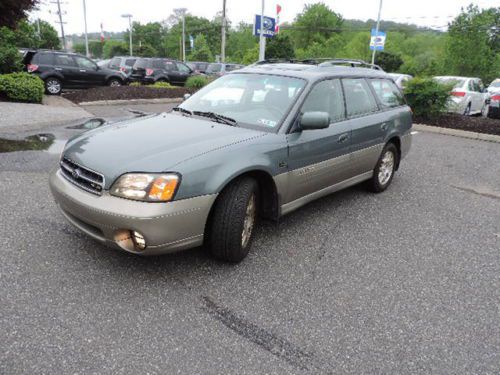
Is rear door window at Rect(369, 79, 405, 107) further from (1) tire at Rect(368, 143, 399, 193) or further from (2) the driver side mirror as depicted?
(2) the driver side mirror

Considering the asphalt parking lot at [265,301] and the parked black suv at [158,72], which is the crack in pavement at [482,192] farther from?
the parked black suv at [158,72]

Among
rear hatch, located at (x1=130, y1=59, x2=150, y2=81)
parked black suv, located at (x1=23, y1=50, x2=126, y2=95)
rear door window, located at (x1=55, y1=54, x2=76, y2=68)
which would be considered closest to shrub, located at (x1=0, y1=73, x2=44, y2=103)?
parked black suv, located at (x1=23, y1=50, x2=126, y2=95)

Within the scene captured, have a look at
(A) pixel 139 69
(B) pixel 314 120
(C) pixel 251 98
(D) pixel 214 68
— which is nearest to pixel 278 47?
(D) pixel 214 68

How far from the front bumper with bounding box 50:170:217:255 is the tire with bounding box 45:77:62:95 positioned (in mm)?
12821

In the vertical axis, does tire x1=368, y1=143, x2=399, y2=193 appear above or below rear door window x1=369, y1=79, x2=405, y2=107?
below

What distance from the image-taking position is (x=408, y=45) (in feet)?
227

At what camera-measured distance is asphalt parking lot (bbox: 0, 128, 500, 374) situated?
2.46 m

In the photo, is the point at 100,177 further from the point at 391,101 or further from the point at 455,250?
the point at 391,101

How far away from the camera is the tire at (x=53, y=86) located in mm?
14164

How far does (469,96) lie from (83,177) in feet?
48.0

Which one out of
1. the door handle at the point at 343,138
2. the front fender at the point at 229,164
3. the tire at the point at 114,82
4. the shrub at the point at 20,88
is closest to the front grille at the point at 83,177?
the front fender at the point at 229,164

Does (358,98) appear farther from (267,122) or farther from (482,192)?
(482,192)

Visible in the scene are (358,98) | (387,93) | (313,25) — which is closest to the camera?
(358,98)

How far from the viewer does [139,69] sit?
731 inches
